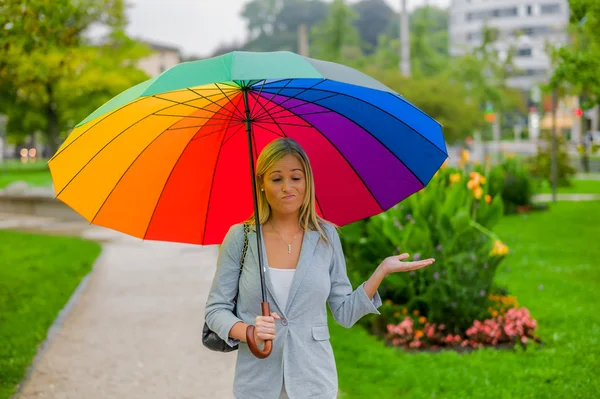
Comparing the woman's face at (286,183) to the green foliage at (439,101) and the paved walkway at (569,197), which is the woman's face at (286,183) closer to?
the paved walkway at (569,197)

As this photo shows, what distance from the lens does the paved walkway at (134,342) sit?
5578 millimetres

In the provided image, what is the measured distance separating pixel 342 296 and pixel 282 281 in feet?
0.87

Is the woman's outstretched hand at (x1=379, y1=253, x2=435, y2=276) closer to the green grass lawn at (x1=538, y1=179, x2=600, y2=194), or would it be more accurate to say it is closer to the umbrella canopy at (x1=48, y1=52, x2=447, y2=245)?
the umbrella canopy at (x1=48, y1=52, x2=447, y2=245)

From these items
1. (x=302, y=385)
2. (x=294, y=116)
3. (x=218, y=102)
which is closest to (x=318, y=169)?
(x=294, y=116)

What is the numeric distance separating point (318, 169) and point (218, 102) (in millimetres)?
539

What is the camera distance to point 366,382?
5.50 meters

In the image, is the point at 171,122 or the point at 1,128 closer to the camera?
the point at 171,122

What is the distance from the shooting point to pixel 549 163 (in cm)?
2494

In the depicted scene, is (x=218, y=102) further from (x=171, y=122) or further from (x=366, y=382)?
(x=366, y=382)

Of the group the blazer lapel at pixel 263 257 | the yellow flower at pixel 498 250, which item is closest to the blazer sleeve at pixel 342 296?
the blazer lapel at pixel 263 257

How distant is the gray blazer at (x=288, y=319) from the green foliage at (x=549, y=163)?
23221 mm

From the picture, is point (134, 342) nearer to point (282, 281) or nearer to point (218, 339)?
point (218, 339)

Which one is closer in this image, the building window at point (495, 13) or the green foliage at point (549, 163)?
the green foliage at point (549, 163)

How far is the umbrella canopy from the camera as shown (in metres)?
3.24
